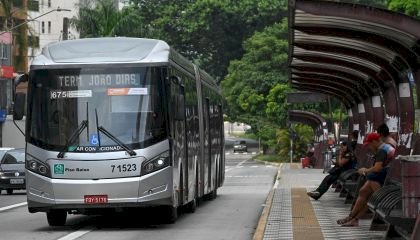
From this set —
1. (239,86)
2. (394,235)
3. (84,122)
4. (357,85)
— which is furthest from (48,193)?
(239,86)

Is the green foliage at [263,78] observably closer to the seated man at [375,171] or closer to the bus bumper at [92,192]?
the bus bumper at [92,192]

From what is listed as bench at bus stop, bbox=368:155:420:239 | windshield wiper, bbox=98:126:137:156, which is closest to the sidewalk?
windshield wiper, bbox=98:126:137:156

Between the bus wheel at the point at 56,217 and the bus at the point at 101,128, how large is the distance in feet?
0.39

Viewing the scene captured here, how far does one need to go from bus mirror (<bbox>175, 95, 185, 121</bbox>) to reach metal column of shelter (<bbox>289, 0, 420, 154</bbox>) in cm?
225

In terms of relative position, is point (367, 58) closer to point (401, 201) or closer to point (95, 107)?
point (95, 107)

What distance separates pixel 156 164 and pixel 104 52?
230cm

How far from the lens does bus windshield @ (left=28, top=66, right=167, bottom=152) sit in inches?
Result: 733

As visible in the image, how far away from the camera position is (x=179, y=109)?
19844 millimetres

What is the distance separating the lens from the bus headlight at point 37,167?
18516 millimetres

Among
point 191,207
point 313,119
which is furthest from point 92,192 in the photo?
point 313,119

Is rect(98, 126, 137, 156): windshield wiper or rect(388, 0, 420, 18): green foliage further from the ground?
rect(388, 0, 420, 18): green foliage

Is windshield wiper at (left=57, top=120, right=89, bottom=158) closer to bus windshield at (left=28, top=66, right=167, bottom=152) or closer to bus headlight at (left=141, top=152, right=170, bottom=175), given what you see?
bus windshield at (left=28, top=66, right=167, bottom=152)

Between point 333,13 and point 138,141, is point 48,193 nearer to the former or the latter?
Answer: point 138,141

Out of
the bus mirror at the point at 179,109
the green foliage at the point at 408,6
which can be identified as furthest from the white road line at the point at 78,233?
the green foliage at the point at 408,6
